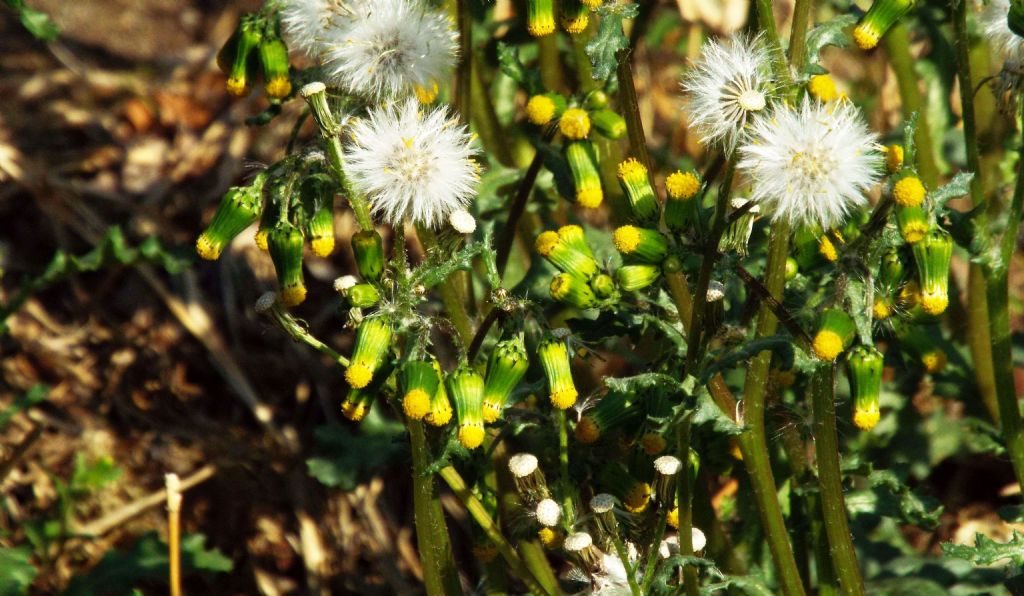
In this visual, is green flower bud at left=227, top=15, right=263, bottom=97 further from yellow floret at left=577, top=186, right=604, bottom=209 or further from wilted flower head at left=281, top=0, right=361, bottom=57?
yellow floret at left=577, top=186, right=604, bottom=209

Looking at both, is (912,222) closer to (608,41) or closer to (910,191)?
(910,191)

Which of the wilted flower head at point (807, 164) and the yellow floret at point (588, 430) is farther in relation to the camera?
the yellow floret at point (588, 430)

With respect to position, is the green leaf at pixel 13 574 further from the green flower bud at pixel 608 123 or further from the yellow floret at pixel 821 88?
the yellow floret at pixel 821 88

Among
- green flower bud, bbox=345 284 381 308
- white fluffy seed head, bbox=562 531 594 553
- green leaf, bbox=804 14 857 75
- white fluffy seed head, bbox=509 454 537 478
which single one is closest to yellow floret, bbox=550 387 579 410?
white fluffy seed head, bbox=509 454 537 478

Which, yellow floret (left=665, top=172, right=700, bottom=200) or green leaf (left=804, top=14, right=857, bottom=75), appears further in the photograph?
green leaf (left=804, top=14, right=857, bottom=75)

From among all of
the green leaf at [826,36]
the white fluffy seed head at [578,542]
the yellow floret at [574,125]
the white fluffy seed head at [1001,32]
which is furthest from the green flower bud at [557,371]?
the white fluffy seed head at [1001,32]

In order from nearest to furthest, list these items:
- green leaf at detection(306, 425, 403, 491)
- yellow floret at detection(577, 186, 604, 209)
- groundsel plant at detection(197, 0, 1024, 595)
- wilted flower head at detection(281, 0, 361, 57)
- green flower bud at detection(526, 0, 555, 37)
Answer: groundsel plant at detection(197, 0, 1024, 595) → green flower bud at detection(526, 0, 555, 37) → wilted flower head at detection(281, 0, 361, 57) → yellow floret at detection(577, 186, 604, 209) → green leaf at detection(306, 425, 403, 491)
